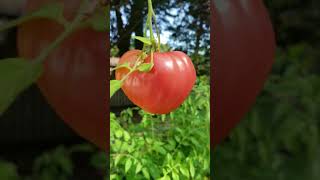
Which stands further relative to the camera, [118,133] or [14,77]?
[118,133]

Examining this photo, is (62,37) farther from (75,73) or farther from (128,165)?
(128,165)

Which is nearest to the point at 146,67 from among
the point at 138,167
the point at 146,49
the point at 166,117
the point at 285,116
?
the point at 146,49

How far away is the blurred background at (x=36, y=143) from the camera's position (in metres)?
1.14

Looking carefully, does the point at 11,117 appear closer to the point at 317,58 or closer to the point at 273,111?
the point at 273,111

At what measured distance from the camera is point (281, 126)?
139 cm

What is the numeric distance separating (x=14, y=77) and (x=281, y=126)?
2.17ft

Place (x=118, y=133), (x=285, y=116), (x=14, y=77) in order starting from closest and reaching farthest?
(x=14, y=77), (x=118, y=133), (x=285, y=116)

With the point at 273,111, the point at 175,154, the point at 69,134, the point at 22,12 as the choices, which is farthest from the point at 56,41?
the point at 273,111

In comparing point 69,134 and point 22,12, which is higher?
point 22,12

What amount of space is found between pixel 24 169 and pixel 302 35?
0.73 metres

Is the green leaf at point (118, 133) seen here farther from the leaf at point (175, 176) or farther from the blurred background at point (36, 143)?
the leaf at point (175, 176)

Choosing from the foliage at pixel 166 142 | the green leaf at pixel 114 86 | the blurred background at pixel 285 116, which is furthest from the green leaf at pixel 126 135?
the blurred background at pixel 285 116

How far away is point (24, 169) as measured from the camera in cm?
117

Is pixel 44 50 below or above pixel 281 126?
above
